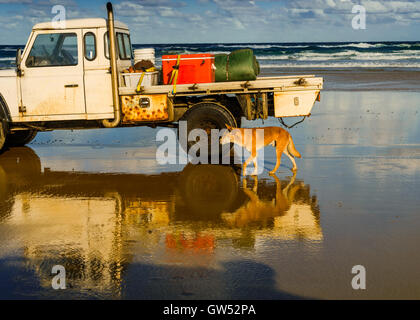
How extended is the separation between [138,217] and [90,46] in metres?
4.41

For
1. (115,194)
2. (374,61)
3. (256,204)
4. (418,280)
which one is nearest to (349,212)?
(256,204)

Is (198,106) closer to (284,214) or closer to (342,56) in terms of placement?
(284,214)

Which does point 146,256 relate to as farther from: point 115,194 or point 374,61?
point 374,61

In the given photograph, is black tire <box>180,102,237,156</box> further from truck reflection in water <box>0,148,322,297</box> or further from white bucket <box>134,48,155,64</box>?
white bucket <box>134,48,155,64</box>

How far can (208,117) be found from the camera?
10.1 m

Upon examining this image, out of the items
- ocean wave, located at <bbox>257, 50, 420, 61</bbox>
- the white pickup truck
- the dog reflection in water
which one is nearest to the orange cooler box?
the white pickup truck

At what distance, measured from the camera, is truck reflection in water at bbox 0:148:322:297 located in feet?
17.4

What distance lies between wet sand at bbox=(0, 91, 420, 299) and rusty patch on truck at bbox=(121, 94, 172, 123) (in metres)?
0.81

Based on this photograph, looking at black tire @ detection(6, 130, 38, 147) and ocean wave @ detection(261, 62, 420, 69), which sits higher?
ocean wave @ detection(261, 62, 420, 69)

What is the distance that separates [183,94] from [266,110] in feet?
5.08

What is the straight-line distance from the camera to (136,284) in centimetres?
468

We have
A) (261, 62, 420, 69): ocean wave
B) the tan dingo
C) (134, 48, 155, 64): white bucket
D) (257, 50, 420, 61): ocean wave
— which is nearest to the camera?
the tan dingo
